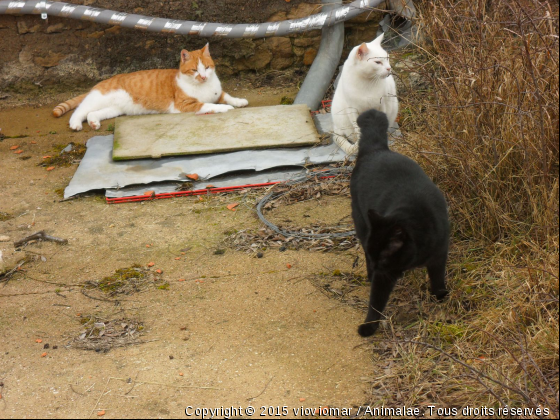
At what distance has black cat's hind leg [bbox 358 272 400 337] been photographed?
8.96 ft

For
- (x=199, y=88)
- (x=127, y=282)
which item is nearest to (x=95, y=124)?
(x=199, y=88)

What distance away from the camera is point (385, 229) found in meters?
2.53

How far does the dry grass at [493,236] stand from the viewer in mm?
2443

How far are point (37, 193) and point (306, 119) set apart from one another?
2351 mm

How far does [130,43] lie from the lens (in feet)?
21.9

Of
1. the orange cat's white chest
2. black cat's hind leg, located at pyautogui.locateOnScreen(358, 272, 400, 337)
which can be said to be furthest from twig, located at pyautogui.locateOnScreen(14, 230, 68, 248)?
the orange cat's white chest

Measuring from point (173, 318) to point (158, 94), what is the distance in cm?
354

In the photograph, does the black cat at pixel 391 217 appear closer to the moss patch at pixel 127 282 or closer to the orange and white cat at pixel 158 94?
the moss patch at pixel 127 282

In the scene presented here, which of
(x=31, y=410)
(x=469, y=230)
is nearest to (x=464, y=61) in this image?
(x=469, y=230)

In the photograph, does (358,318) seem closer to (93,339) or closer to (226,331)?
(226,331)

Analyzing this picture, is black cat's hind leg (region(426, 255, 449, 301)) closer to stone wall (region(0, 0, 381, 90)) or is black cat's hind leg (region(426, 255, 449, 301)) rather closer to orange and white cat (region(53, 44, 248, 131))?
orange and white cat (region(53, 44, 248, 131))

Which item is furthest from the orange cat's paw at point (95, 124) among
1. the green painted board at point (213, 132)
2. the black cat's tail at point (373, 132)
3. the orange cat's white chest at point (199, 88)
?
the black cat's tail at point (373, 132)

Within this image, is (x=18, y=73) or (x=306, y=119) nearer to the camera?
(x=306, y=119)

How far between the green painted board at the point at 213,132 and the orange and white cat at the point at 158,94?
31 cm
